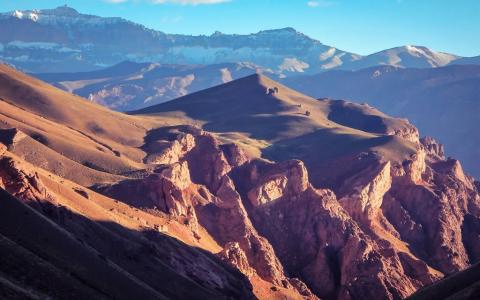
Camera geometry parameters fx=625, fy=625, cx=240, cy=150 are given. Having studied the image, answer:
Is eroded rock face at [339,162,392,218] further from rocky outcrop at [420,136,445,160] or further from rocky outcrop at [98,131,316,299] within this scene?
rocky outcrop at [420,136,445,160]

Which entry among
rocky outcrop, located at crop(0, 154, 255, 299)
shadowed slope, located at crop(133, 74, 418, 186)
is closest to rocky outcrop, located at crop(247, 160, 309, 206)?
shadowed slope, located at crop(133, 74, 418, 186)

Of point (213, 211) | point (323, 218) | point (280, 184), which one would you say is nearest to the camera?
point (213, 211)

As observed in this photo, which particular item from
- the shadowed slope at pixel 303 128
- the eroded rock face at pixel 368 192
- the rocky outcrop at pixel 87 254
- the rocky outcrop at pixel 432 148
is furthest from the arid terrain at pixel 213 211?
the rocky outcrop at pixel 432 148

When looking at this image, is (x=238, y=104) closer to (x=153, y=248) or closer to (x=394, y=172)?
(x=394, y=172)

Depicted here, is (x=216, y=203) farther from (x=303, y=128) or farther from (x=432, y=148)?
(x=432, y=148)

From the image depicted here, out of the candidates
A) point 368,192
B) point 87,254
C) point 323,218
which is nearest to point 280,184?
point 323,218

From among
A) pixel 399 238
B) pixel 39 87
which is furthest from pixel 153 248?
pixel 39 87

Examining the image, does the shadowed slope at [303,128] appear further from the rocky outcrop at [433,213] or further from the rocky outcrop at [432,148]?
the rocky outcrop at [433,213]

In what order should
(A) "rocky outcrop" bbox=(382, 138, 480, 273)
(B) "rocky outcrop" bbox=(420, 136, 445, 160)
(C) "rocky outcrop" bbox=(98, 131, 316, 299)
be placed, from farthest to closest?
(B) "rocky outcrop" bbox=(420, 136, 445, 160) → (A) "rocky outcrop" bbox=(382, 138, 480, 273) → (C) "rocky outcrop" bbox=(98, 131, 316, 299)
